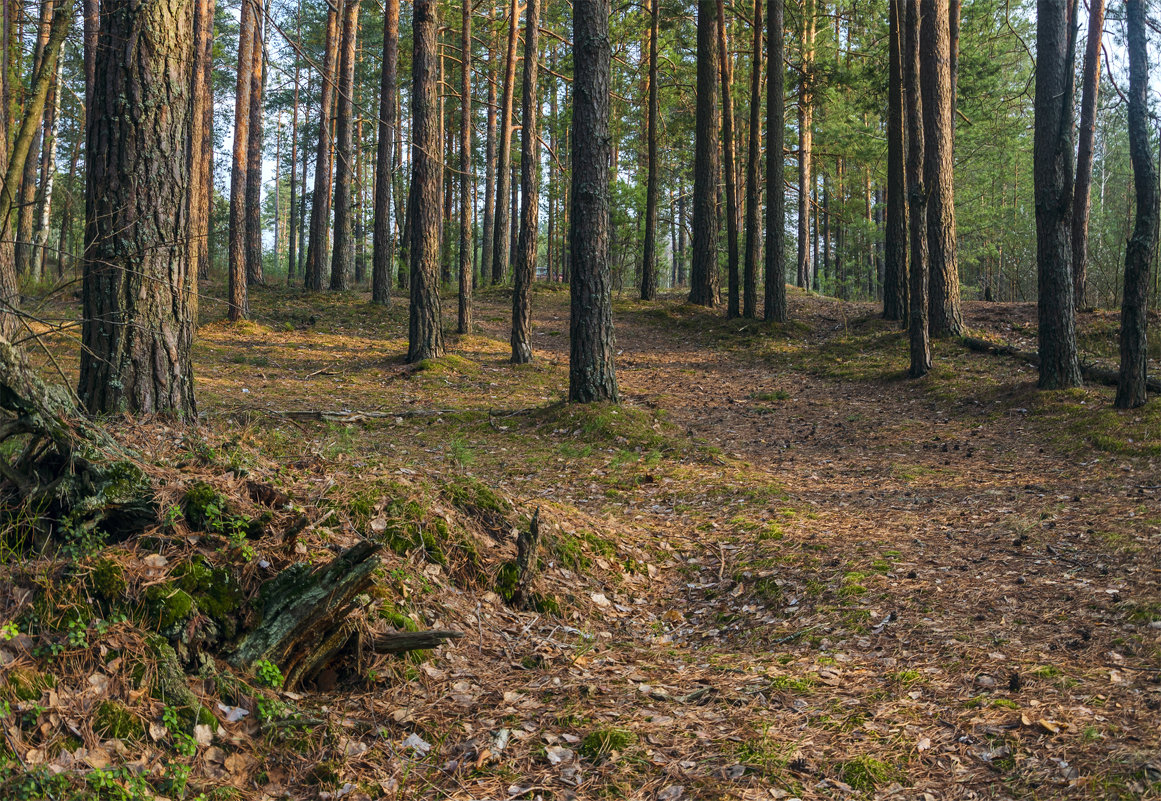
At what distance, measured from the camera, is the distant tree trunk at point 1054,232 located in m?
10.4

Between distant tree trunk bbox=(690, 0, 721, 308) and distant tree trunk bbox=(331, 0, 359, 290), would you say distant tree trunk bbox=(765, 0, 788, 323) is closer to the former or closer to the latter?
distant tree trunk bbox=(690, 0, 721, 308)

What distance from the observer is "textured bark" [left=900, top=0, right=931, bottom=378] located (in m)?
12.3

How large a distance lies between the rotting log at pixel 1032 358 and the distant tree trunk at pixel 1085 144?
4117 mm

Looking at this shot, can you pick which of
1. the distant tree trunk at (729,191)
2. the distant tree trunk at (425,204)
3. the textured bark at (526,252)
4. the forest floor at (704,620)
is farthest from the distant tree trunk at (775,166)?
the forest floor at (704,620)

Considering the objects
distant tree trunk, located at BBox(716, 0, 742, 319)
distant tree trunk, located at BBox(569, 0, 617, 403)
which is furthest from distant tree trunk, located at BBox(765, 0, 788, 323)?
distant tree trunk, located at BBox(569, 0, 617, 403)

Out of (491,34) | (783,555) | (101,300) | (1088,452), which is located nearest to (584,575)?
(783,555)

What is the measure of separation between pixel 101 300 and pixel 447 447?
4.53 m

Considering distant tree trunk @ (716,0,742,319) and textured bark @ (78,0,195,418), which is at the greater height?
distant tree trunk @ (716,0,742,319)

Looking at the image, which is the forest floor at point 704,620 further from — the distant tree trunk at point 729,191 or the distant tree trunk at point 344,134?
the distant tree trunk at point 344,134

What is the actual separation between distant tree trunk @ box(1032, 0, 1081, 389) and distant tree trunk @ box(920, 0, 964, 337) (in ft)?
9.60

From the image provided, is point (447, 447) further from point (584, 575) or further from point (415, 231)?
point (415, 231)

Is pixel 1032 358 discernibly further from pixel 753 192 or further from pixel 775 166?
pixel 753 192

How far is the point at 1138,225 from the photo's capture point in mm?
8977

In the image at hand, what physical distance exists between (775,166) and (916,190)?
5243 mm
